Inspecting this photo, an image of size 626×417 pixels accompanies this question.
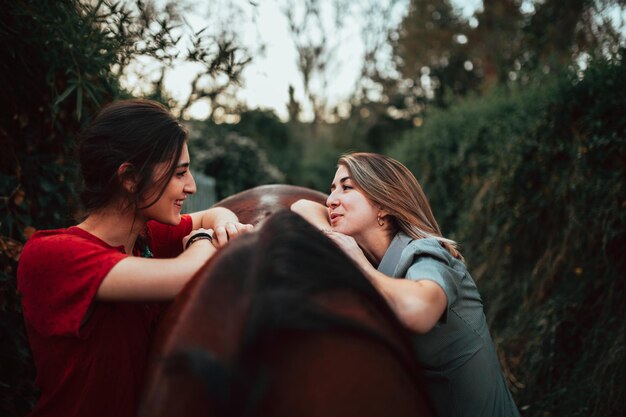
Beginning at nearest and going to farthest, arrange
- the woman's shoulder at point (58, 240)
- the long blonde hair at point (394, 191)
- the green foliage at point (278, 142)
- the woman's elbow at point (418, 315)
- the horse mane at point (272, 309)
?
the horse mane at point (272, 309), the woman's elbow at point (418, 315), the woman's shoulder at point (58, 240), the long blonde hair at point (394, 191), the green foliage at point (278, 142)

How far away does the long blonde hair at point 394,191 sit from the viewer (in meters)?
2.33

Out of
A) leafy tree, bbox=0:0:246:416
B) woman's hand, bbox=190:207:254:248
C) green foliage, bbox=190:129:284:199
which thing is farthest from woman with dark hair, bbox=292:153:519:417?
green foliage, bbox=190:129:284:199

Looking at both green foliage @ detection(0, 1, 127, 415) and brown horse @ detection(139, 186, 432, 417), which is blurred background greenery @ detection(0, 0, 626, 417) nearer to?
green foliage @ detection(0, 1, 127, 415)

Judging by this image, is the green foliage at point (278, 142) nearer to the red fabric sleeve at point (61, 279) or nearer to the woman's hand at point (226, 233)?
the woman's hand at point (226, 233)

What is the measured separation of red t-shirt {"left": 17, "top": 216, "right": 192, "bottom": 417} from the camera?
164 cm

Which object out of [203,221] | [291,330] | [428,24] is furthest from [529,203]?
[428,24]

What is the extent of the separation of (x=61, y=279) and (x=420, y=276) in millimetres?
1173

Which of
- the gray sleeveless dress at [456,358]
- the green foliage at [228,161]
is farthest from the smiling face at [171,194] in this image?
the green foliage at [228,161]

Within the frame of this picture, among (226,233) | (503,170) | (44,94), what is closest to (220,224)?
(226,233)

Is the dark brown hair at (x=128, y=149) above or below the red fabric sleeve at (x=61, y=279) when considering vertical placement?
above

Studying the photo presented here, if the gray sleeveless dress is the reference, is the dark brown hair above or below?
above

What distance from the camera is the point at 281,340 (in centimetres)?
124

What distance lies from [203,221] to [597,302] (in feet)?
9.52

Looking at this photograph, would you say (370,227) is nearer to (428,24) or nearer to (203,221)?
(203,221)
